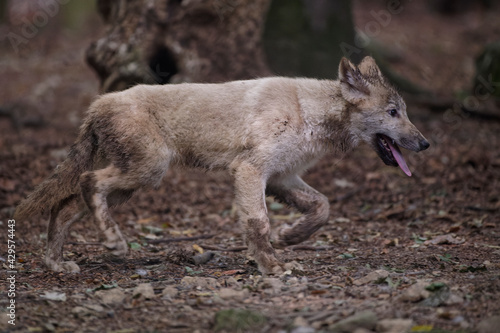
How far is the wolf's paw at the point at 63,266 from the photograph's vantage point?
5707 mm

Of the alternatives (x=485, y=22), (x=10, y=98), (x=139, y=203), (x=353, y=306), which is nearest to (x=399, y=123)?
(x=353, y=306)

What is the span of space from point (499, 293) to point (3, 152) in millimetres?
7710

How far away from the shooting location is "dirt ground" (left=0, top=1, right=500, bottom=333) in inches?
163

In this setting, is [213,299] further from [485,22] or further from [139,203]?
[485,22]

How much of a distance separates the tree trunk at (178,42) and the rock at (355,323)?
6.26m

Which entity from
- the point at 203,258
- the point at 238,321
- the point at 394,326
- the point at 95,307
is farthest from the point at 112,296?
the point at 394,326

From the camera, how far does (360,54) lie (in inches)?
440

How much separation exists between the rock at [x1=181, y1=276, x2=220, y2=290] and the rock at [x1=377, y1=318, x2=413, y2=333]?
1.58 m

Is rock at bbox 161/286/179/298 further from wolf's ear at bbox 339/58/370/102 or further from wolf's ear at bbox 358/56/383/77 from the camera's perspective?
wolf's ear at bbox 358/56/383/77

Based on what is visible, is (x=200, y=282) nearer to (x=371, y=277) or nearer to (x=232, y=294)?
(x=232, y=294)

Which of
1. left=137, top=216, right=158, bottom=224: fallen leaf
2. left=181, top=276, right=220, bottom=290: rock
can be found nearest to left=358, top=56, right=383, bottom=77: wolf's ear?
left=181, top=276, right=220, bottom=290: rock

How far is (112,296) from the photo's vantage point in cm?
457

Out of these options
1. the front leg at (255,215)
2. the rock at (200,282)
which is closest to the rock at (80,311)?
the rock at (200,282)

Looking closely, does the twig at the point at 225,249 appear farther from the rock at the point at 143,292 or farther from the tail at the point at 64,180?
the rock at the point at 143,292
